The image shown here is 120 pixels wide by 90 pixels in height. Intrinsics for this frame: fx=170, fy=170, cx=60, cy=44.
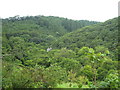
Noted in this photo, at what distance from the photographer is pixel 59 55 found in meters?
27.8

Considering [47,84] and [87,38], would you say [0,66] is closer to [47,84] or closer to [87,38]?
[47,84]

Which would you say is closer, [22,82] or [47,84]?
[22,82]

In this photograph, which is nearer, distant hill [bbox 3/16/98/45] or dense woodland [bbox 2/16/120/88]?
dense woodland [bbox 2/16/120/88]

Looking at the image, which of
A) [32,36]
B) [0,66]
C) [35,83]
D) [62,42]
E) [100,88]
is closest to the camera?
[100,88]

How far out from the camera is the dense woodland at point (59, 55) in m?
3.85

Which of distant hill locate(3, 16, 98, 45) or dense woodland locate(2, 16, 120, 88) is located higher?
distant hill locate(3, 16, 98, 45)

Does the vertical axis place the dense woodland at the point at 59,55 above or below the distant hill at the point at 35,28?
below

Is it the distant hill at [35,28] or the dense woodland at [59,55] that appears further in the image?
the distant hill at [35,28]

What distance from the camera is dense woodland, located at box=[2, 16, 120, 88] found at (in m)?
3.85

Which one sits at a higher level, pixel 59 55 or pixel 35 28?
pixel 35 28

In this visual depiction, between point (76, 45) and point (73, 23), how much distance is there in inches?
1411

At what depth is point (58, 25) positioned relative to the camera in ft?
233

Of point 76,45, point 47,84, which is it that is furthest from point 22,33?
point 47,84

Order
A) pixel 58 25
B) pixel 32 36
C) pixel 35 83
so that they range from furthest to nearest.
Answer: pixel 58 25 < pixel 32 36 < pixel 35 83
